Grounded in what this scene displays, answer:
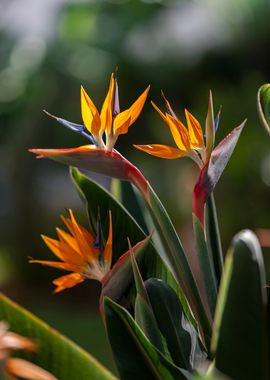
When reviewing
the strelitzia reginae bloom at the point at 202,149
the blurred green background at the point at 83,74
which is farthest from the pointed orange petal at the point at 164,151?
the blurred green background at the point at 83,74

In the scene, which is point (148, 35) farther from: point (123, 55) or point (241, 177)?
point (241, 177)

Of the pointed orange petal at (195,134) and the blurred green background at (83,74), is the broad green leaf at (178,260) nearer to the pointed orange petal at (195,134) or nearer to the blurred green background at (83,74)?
the pointed orange petal at (195,134)

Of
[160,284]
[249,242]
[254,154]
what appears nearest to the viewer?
[249,242]

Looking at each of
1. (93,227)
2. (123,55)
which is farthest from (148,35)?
(93,227)

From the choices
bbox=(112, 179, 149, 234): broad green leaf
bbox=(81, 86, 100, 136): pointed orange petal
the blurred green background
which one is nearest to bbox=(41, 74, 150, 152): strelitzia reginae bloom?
bbox=(81, 86, 100, 136): pointed orange petal

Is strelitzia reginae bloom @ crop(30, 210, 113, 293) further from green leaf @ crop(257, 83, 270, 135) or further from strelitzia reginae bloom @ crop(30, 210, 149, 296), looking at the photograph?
green leaf @ crop(257, 83, 270, 135)

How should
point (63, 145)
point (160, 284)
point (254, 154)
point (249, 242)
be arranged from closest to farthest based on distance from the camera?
point (249, 242) < point (160, 284) < point (254, 154) < point (63, 145)
